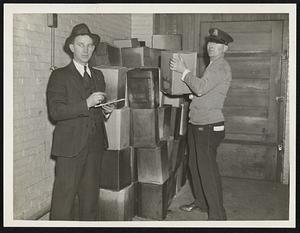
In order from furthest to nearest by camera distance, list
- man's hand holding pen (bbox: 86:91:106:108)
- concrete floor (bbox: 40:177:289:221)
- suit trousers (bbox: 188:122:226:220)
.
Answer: concrete floor (bbox: 40:177:289:221) < suit trousers (bbox: 188:122:226:220) < man's hand holding pen (bbox: 86:91:106:108)

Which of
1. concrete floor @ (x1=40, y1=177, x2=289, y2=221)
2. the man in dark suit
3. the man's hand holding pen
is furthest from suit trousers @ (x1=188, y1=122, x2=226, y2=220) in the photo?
the man's hand holding pen

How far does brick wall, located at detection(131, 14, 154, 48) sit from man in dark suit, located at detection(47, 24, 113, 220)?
179cm

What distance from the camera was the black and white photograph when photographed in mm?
2551

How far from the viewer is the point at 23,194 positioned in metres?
2.84

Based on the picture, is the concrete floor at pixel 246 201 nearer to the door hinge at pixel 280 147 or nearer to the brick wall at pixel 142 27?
the door hinge at pixel 280 147

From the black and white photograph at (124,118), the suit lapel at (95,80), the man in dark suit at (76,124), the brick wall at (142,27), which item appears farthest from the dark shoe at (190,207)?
the brick wall at (142,27)

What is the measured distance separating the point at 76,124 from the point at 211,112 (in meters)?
1.06

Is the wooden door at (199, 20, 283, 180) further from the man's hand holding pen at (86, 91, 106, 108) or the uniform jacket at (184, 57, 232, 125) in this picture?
the man's hand holding pen at (86, 91, 106, 108)

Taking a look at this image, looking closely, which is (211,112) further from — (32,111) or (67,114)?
(32,111)

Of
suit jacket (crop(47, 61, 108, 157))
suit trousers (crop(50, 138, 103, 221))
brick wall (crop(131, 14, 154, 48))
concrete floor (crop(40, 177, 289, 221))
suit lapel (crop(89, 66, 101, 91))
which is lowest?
concrete floor (crop(40, 177, 289, 221))

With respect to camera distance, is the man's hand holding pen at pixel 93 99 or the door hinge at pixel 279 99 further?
the door hinge at pixel 279 99

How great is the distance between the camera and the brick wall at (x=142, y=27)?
4402 millimetres

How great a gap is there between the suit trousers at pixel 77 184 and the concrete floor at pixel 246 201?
1.52 ft

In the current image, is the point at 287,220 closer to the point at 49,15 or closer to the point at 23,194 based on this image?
the point at 23,194
